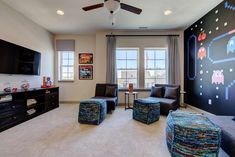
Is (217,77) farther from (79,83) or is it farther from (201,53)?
(79,83)

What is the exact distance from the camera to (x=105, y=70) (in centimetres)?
541

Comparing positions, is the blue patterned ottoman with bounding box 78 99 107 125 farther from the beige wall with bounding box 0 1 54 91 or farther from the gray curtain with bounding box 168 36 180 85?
the gray curtain with bounding box 168 36 180 85

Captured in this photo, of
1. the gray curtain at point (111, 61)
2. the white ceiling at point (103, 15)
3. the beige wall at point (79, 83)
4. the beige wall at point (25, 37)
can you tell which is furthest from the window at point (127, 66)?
the beige wall at point (25, 37)

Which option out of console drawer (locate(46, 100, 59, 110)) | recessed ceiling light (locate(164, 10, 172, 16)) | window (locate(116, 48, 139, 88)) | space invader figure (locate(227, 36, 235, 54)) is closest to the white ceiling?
recessed ceiling light (locate(164, 10, 172, 16))

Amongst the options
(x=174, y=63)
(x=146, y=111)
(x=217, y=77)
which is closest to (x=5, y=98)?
(x=146, y=111)

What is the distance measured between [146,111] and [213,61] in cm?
232

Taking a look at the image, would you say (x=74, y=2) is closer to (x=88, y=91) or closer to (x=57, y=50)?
(x=57, y=50)

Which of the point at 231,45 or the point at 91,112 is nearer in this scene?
the point at 231,45

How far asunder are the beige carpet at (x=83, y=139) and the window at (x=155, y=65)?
246 cm

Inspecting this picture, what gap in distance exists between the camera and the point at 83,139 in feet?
7.93

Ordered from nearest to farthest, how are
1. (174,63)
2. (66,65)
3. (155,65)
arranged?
(174,63)
(155,65)
(66,65)

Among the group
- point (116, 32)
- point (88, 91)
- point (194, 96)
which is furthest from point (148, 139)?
point (116, 32)

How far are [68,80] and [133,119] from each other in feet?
11.5

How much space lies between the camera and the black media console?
2865 mm
